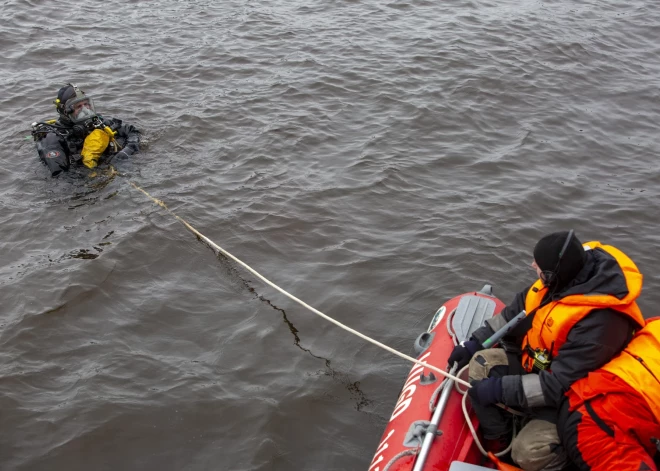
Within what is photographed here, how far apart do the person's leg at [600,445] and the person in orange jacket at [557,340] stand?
0.16 m

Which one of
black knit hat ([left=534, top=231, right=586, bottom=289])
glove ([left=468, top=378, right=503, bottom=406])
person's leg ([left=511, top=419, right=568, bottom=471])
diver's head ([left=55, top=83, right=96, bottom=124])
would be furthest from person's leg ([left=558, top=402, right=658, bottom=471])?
diver's head ([left=55, top=83, right=96, bottom=124])

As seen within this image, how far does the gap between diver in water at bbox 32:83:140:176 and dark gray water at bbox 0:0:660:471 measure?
278 mm

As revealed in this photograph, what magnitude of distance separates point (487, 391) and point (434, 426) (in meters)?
0.40

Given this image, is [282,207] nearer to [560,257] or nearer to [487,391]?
[487,391]

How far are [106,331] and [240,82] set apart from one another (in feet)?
19.4

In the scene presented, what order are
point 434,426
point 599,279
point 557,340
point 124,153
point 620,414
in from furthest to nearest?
point 124,153 < point 434,426 < point 557,340 < point 599,279 < point 620,414

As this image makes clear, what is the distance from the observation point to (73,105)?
777 cm

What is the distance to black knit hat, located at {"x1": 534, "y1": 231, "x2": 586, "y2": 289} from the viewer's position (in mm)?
3439

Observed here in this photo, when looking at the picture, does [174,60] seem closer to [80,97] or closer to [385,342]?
[80,97]

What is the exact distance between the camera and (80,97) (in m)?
7.81

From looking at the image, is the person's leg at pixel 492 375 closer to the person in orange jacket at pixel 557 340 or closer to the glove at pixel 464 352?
the person in orange jacket at pixel 557 340

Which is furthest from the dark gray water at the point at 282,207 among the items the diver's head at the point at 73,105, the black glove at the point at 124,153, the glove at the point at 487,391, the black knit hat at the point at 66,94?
the glove at the point at 487,391

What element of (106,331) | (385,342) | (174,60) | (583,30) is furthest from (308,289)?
(583,30)

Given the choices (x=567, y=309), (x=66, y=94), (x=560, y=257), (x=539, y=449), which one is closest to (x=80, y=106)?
(x=66, y=94)
